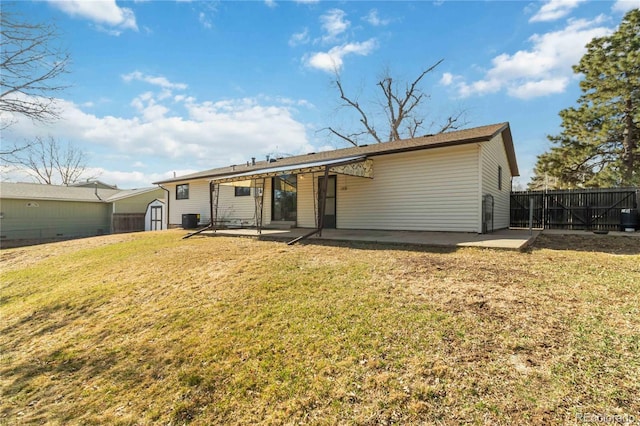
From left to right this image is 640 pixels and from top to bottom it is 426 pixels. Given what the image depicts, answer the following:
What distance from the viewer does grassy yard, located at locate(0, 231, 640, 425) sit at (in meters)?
2.45

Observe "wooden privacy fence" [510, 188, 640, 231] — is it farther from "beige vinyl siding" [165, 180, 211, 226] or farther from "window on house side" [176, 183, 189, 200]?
"window on house side" [176, 183, 189, 200]

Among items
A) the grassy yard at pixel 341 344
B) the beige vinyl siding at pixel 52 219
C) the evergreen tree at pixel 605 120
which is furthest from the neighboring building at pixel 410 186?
the beige vinyl siding at pixel 52 219

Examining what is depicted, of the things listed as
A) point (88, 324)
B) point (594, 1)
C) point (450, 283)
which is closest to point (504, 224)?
point (594, 1)

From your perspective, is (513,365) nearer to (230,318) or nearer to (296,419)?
(296,419)

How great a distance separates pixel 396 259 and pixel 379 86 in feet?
68.3

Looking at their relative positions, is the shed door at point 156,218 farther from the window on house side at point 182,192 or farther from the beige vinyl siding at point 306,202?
the beige vinyl siding at point 306,202

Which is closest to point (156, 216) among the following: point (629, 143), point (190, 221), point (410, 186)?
point (190, 221)

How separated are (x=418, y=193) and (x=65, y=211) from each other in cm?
2446

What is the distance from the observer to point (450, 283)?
452 centimetres

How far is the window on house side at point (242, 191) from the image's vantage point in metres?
15.0

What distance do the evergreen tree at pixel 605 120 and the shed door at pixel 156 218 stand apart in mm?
24435

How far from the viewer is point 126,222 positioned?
22.1 meters

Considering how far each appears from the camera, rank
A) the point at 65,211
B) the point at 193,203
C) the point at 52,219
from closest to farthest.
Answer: the point at 193,203 < the point at 52,219 < the point at 65,211

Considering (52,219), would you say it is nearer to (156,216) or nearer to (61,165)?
(156,216)
